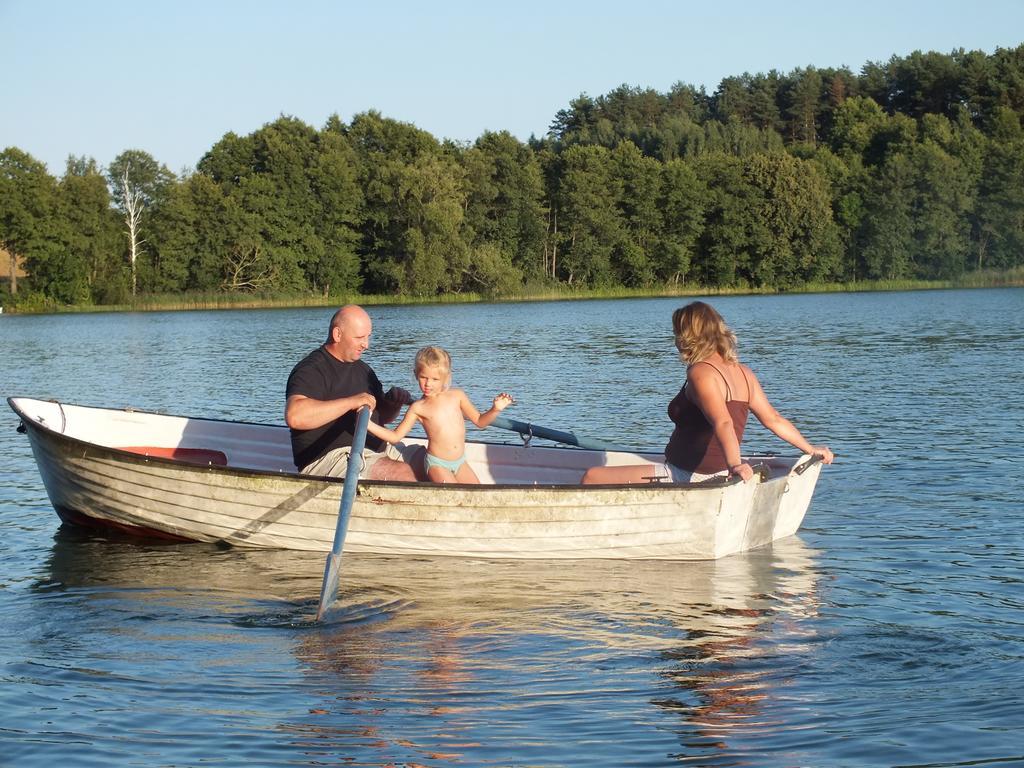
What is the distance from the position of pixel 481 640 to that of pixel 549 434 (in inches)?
102

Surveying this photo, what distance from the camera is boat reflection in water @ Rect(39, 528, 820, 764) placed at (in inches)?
191

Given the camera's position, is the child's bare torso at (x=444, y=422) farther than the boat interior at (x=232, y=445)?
No

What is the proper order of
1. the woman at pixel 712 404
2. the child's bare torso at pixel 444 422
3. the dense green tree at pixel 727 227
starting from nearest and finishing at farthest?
the woman at pixel 712 404 → the child's bare torso at pixel 444 422 → the dense green tree at pixel 727 227

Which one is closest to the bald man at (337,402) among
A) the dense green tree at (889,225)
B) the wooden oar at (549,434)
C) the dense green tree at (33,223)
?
the wooden oar at (549,434)

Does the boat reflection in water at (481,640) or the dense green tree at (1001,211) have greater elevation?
the dense green tree at (1001,211)

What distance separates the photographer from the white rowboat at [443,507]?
738 centimetres

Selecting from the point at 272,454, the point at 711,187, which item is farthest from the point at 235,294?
the point at 272,454

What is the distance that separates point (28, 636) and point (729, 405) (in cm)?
382

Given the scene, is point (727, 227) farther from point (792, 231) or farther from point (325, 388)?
point (325, 388)

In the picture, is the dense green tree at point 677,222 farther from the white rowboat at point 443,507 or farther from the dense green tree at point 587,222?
the white rowboat at point 443,507

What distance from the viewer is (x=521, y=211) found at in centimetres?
7012

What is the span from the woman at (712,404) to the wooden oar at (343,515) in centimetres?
175

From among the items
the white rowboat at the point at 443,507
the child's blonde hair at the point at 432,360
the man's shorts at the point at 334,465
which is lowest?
the white rowboat at the point at 443,507

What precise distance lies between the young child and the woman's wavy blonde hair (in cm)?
104
